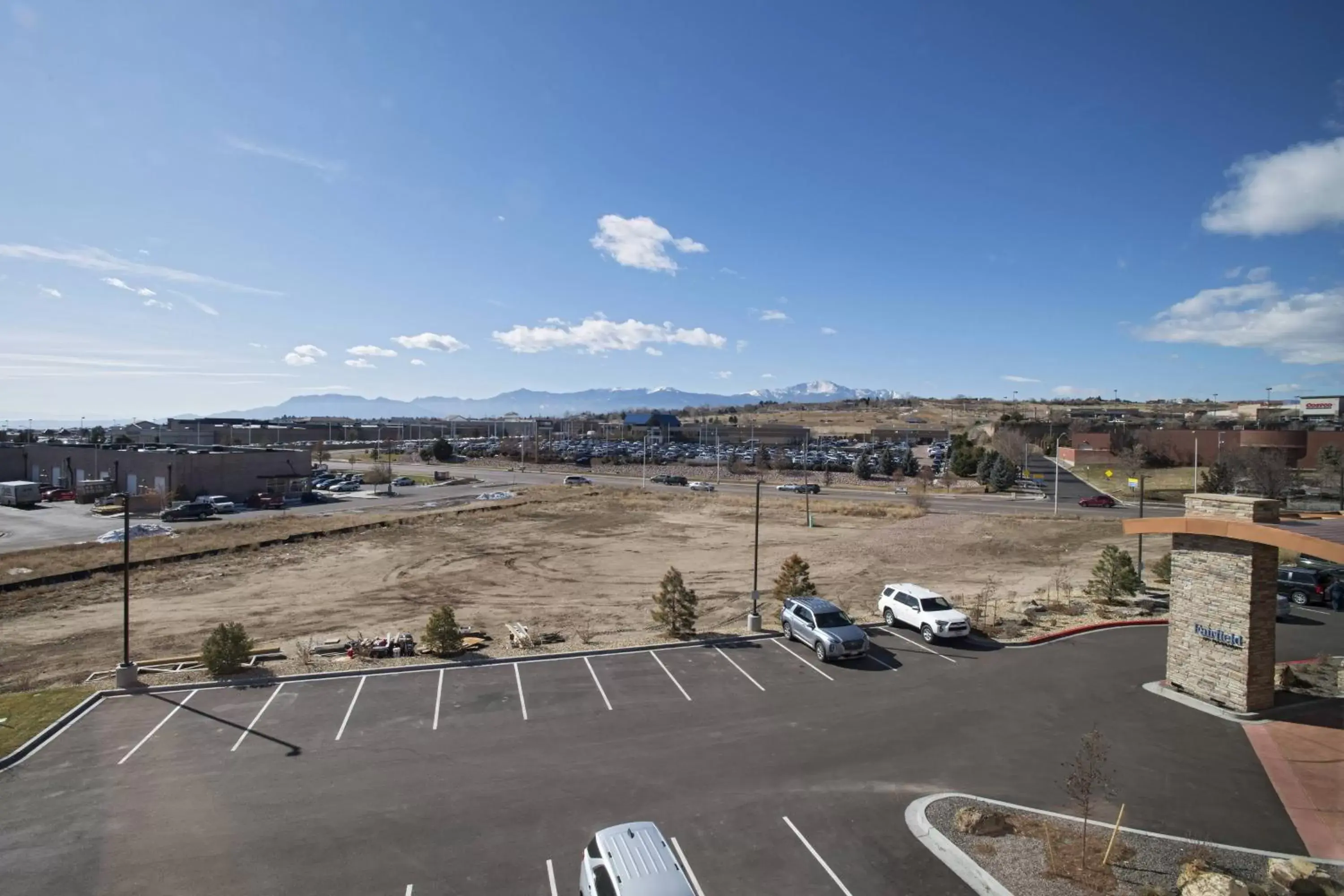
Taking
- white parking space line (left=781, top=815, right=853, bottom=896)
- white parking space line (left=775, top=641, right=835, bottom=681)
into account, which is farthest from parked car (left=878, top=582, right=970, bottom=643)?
white parking space line (left=781, top=815, right=853, bottom=896)

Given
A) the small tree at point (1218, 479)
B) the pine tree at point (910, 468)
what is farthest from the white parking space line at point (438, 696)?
the pine tree at point (910, 468)

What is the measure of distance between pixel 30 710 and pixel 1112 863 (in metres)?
22.8

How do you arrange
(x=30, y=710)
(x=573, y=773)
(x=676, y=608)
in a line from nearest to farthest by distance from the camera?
(x=573, y=773) < (x=30, y=710) < (x=676, y=608)

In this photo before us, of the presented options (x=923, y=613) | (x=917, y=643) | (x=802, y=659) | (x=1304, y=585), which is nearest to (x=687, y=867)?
(x=802, y=659)

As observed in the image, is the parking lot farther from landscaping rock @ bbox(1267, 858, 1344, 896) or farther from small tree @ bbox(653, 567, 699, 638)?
small tree @ bbox(653, 567, 699, 638)

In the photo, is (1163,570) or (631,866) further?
(1163,570)

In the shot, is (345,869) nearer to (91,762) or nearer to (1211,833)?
(91,762)

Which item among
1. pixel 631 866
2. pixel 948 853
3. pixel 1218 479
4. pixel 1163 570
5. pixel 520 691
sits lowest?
pixel 520 691

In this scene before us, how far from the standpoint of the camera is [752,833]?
11195 mm

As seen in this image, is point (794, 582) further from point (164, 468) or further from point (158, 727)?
point (164, 468)

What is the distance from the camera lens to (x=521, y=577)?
37438mm

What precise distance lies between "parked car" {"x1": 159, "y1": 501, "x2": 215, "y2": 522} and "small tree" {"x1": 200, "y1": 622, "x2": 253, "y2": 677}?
46.6 metres

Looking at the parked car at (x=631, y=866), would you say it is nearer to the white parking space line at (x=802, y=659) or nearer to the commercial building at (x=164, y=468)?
the white parking space line at (x=802, y=659)

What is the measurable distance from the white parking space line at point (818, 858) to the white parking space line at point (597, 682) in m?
6.09
